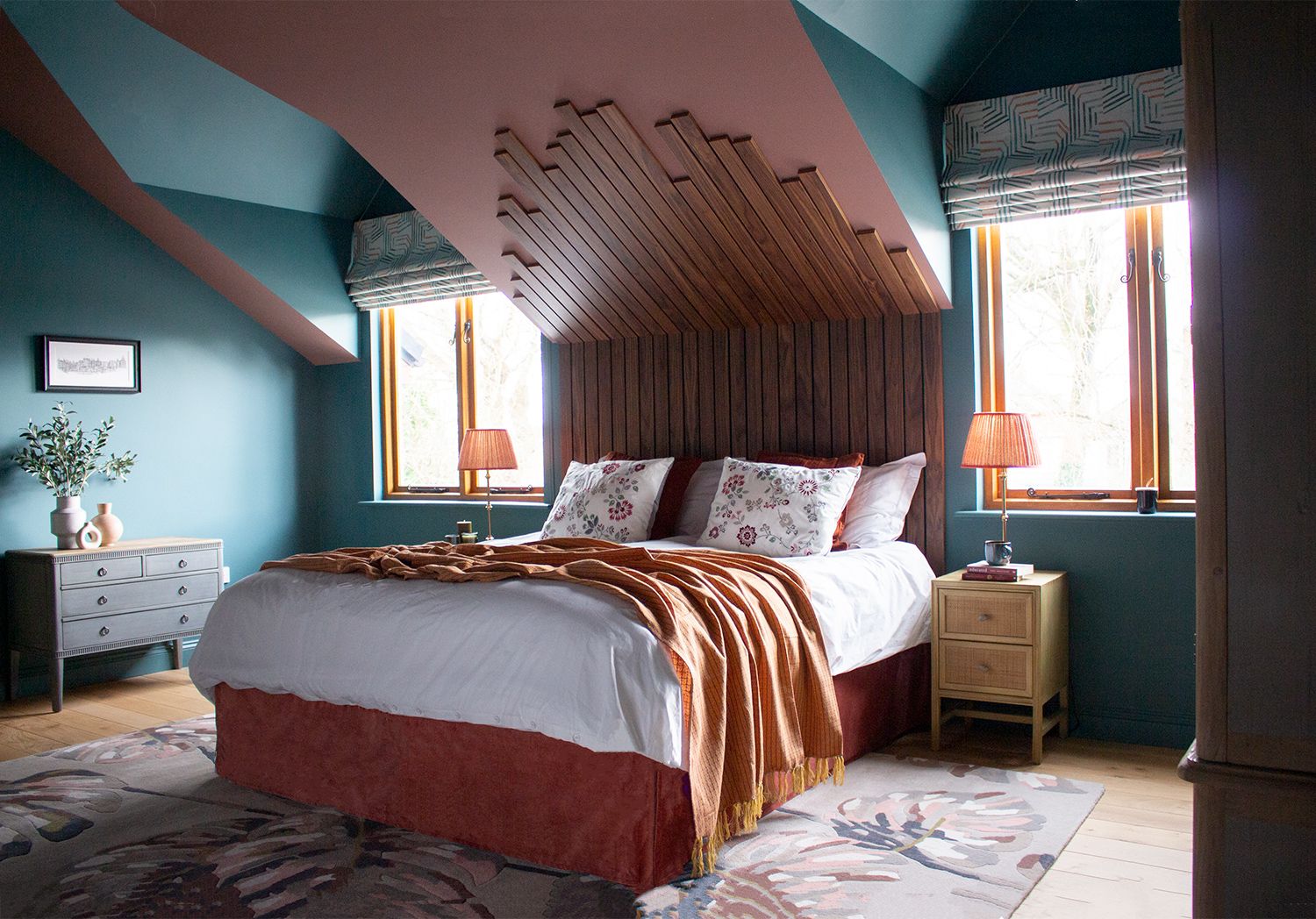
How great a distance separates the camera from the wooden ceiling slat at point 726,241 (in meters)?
4.23

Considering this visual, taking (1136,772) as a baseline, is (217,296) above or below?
above

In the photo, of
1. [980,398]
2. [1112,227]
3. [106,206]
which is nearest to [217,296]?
[106,206]

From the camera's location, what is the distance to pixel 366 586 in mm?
3188

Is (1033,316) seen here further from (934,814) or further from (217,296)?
(217,296)

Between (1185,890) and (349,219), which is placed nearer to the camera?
(1185,890)

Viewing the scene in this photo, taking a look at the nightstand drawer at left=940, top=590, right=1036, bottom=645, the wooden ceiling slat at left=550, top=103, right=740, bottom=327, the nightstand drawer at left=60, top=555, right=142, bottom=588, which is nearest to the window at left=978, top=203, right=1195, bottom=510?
the nightstand drawer at left=940, top=590, right=1036, bottom=645

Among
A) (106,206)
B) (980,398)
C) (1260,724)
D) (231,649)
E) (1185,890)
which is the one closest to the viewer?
(1260,724)

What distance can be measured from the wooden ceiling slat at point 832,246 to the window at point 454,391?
1971 mm

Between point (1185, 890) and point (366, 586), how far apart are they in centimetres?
239

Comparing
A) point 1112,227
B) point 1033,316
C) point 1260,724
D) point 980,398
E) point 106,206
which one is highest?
point 106,206

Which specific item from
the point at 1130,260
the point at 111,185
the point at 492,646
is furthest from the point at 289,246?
the point at 1130,260

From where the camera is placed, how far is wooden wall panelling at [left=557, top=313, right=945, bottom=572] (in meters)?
4.46

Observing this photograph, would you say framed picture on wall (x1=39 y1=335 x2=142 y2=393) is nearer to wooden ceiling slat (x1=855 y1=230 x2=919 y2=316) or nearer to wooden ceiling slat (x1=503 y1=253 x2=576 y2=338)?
wooden ceiling slat (x1=503 y1=253 x2=576 y2=338)

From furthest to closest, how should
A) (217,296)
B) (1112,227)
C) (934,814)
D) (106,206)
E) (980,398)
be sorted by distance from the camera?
(217,296)
(106,206)
(980,398)
(1112,227)
(934,814)
